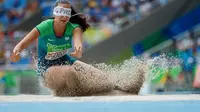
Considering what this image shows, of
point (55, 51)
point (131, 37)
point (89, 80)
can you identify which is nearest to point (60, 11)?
point (55, 51)

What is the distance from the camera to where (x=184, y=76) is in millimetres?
9641

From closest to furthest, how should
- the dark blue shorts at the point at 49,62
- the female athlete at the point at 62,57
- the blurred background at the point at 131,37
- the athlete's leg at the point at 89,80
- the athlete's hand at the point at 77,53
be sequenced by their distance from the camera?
the athlete's hand at the point at 77,53 → the female athlete at the point at 62,57 → the athlete's leg at the point at 89,80 → the dark blue shorts at the point at 49,62 → the blurred background at the point at 131,37

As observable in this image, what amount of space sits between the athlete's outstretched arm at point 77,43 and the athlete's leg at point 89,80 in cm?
35

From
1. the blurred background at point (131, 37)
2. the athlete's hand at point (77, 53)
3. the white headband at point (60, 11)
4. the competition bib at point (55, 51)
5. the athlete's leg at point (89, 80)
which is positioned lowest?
the athlete's leg at point (89, 80)

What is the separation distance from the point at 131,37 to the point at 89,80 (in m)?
7.36

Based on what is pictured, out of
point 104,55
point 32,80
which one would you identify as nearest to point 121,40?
point 104,55

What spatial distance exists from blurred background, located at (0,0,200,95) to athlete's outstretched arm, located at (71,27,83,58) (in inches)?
177

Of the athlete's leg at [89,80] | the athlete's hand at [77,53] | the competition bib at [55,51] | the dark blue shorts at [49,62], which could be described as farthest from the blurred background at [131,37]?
the athlete's hand at [77,53]

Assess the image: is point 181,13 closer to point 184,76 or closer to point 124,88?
point 184,76

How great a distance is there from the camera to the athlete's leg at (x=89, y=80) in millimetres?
5496

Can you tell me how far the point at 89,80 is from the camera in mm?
5578

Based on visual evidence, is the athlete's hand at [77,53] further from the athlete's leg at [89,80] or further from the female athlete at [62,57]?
the athlete's leg at [89,80]

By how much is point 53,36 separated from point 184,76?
4.83 metres

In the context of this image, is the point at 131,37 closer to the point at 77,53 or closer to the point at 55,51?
the point at 55,51
